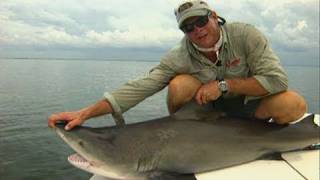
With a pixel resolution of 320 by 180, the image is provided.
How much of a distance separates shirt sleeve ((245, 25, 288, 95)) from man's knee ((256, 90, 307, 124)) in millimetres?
95

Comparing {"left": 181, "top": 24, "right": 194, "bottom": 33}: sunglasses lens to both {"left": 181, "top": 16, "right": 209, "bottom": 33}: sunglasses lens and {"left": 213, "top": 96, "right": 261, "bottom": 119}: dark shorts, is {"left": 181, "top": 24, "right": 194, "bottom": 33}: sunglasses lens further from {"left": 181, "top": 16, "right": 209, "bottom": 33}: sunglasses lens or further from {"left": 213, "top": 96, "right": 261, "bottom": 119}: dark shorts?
{"left": 213, "top": 96, "right": 261, "bottom": 119}: dark shorts

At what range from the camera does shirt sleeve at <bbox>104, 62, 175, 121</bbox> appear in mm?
4695

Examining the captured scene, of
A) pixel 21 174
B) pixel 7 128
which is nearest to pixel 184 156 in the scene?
pixel 21 174

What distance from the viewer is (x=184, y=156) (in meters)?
4.20

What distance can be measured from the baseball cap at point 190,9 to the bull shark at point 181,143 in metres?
0.90

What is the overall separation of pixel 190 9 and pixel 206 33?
0.96 ft

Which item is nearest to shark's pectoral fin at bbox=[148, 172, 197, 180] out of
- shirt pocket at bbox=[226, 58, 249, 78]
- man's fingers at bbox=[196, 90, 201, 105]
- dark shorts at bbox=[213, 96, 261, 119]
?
man's fingers at bbox=[196, 90, 201, 105]

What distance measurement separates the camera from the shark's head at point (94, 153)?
402 cm

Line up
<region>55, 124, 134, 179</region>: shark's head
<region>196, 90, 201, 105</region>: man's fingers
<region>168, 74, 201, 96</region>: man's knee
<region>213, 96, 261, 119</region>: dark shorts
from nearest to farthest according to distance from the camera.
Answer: <region>55, 124, 134, 179</region>: shark's head → <region>196, 90, 201, 105</region>: man's fingers → <region>168, 74, 201, 96</region>: man's knee → <region>213, 96, 261, 119</region>: dark shorts

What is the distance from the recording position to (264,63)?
467cm

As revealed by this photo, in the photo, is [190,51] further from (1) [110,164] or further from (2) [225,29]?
(1) [110,164]

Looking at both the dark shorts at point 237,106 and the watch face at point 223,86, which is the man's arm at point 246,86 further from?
the dark shorts at point 237,106

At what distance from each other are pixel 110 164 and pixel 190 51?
1.59 m

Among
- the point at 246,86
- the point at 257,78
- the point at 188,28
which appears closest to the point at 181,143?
the point at 246,86
